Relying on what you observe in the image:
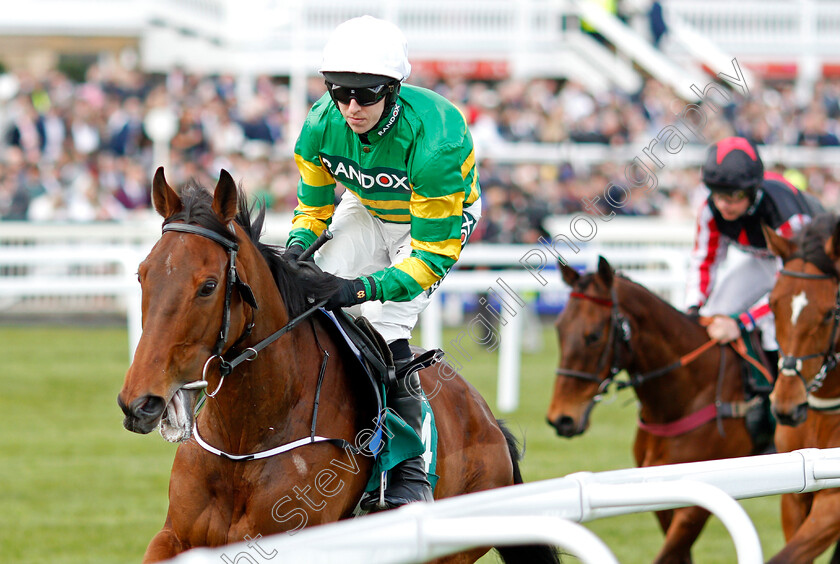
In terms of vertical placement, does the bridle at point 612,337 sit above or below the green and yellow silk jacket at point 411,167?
below

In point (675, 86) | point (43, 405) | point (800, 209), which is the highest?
point (675, 86)

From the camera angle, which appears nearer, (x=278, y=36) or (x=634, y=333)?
(x=634, y=333)

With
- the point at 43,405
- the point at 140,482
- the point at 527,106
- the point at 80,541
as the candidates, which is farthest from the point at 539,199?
the point at 80,541

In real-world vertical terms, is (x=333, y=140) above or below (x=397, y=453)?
above

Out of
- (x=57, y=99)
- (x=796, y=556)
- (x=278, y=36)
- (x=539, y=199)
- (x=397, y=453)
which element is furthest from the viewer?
(x=278, y=36)

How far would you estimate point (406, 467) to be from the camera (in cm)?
343

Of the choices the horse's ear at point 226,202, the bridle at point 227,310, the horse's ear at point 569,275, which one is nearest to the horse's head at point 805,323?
the horse's ear at point 569,275

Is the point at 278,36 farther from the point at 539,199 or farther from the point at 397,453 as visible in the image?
the point at 397,453

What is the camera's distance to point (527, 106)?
1712 centimetres

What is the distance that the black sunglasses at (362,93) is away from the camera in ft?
10.6

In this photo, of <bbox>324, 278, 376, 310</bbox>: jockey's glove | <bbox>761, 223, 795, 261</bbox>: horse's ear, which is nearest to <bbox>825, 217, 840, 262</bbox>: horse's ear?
<bbox>761, 223, 795, 261</bbox>: horse's ear

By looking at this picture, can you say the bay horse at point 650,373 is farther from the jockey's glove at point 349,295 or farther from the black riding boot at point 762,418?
the jockey's glove at point 349,295

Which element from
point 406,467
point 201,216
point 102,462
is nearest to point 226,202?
point 201,216

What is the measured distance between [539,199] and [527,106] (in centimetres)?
438
